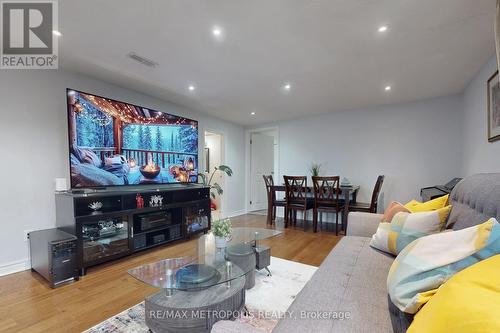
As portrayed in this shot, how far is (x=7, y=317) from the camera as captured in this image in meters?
1.69

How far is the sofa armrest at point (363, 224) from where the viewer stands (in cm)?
219

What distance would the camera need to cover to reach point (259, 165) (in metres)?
6.39

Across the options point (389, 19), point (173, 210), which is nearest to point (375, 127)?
point (389, 19)

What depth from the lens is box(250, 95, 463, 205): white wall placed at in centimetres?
382

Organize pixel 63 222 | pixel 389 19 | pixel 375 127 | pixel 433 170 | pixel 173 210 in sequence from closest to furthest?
pixel 389 19
pixel 63 222
pixel 173 210
pixel 433 170
pixel 375 127

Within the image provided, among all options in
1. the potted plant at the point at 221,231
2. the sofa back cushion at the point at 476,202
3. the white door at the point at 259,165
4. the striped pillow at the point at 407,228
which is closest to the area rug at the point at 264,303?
the potted plant at the point at 221,231

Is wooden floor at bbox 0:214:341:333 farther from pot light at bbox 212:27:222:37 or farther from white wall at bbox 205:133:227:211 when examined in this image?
white wall at bbox 205:133:227:211

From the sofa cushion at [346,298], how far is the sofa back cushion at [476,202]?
0.48 m

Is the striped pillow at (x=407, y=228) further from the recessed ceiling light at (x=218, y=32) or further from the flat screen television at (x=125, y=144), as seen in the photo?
the flat screen television at (x=125, y=144)

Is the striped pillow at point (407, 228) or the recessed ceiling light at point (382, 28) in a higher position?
the recessed ceiling light at point (382, 28)

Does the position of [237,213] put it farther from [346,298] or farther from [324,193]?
[346,298]

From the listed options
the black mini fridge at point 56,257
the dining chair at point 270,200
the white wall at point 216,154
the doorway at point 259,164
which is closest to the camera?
the black mini fridge at point 56,257

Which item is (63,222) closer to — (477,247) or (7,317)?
(7,317)

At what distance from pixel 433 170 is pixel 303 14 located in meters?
3.68
